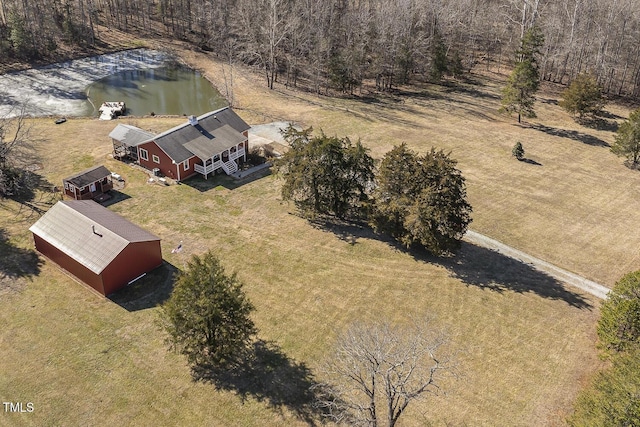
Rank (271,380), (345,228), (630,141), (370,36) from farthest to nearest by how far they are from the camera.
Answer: (370,36)
(630,141)
(345,228)
(271,380)

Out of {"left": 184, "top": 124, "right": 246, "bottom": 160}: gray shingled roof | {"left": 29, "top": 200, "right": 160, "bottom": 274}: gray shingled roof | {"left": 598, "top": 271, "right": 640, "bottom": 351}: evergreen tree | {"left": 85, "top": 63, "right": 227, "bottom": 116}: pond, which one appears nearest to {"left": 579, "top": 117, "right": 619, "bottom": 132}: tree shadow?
{"left": 598, "top": 271, "right": 640, "bottom": 351}: evergreen tree

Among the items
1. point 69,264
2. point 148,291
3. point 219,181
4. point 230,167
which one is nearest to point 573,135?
point 230,167

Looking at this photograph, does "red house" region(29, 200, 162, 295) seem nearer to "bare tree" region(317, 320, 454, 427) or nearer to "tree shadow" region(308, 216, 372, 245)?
"tree shadow" region(308, 216, 372, 245)

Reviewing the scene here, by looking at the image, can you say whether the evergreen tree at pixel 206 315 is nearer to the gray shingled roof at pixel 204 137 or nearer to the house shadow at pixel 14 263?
the house shadow at pixel 14 263

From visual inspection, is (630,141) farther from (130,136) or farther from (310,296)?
(130,136)

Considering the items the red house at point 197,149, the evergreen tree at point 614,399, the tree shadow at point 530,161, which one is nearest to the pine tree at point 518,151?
the tree shadow at point 530,161
